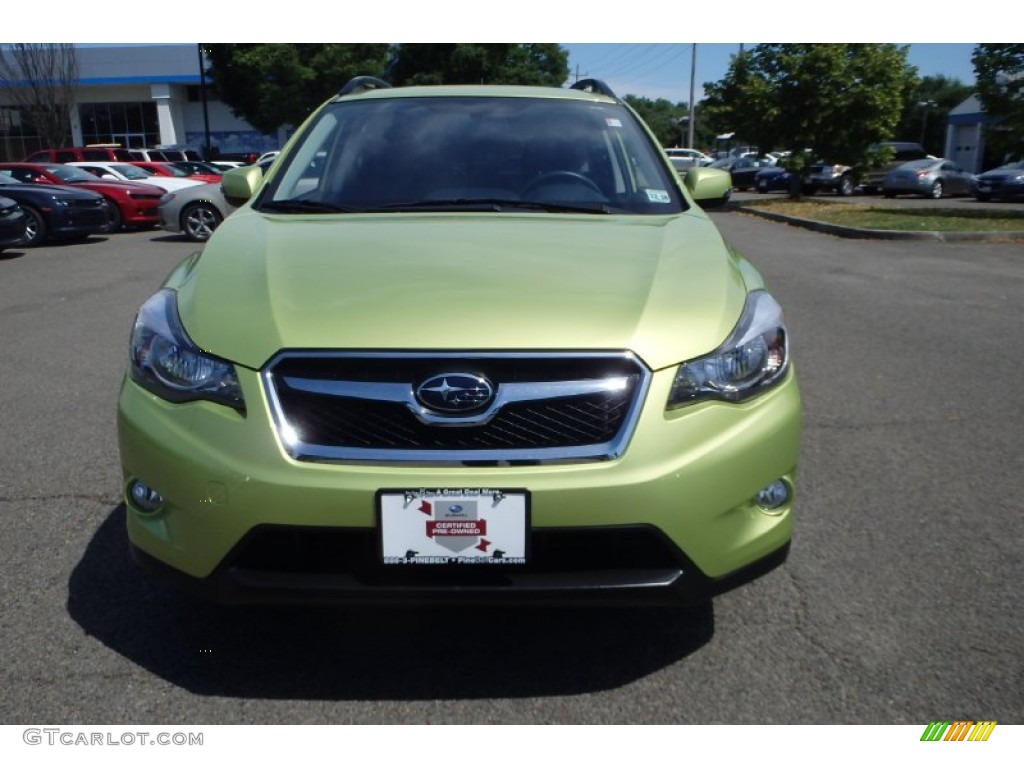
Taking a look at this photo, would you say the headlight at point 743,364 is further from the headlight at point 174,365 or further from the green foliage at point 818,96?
the green foliage at point 818,96

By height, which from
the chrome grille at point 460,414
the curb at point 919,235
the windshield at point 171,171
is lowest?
the curb at point 919,235

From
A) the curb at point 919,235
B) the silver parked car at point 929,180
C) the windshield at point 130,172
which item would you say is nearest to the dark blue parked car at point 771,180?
the silver parked car at point 929,180

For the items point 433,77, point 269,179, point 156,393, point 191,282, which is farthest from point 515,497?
point 433,77

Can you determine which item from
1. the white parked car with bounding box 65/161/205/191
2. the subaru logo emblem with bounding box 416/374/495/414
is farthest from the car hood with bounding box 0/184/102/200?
the subaru logo emblem with bounding box 416/374/495/414

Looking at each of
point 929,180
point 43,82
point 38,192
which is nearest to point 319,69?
point 43,82

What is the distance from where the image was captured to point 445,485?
212 cm

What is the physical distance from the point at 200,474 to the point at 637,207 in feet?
6.12

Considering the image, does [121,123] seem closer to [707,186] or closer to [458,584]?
[707,186]

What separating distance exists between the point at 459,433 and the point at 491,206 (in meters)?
1.32

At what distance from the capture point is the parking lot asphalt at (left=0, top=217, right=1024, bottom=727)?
2355 millimetres

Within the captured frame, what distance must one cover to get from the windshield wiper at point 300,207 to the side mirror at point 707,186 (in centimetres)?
143

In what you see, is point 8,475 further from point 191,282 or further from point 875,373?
point 875,373

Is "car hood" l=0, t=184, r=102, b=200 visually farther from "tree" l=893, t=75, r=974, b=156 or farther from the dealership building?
A: "tree" l=893, t=75, r=974, b=156

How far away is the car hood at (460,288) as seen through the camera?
223 cm
